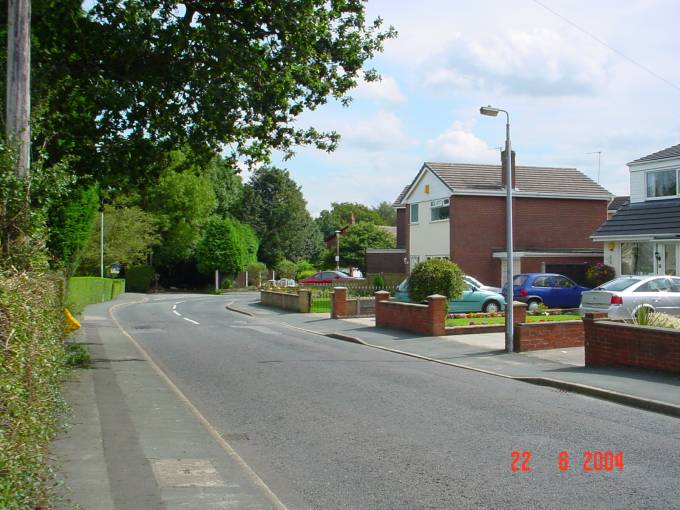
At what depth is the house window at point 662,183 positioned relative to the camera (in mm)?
28189

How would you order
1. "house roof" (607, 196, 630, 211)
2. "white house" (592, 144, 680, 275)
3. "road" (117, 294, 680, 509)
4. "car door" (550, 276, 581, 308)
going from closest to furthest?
1. "road" (117, 294, 680, 509)
2. "white house" (592, 144, 680, 275)
3. "car door" (550, 276, 581, 308)
4. "house roof" (607, 196, 630, 211)

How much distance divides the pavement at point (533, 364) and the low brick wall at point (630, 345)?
0.62 feet

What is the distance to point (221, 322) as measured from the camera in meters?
28.1

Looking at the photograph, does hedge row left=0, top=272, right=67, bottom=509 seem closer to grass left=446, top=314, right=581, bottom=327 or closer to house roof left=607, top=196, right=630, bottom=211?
grass left=446, top=314, right=581, bottom=327

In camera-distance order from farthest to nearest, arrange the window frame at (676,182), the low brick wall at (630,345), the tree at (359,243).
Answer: the tree at (359,243) → the window frame at (676,182) → the low brick wall at (630,345)

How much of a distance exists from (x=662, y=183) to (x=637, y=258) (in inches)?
122

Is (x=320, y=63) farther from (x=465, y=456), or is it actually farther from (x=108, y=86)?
(x=465, y=456)

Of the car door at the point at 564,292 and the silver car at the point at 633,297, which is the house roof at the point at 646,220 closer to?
the car door at the point at 564,292

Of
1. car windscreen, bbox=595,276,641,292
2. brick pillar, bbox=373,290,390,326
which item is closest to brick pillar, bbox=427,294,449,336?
brick pillar, bbox=373,290,390,326

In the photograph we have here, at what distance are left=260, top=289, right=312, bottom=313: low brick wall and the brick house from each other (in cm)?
909

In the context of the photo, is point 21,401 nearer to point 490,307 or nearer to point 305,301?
point 490,307

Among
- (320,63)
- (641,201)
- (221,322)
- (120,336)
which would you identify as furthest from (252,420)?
(641,201)

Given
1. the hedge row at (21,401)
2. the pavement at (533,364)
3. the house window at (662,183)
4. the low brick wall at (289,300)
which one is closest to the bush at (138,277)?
the low brick wall at (289,300)

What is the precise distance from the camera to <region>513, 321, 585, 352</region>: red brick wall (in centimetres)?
1666
